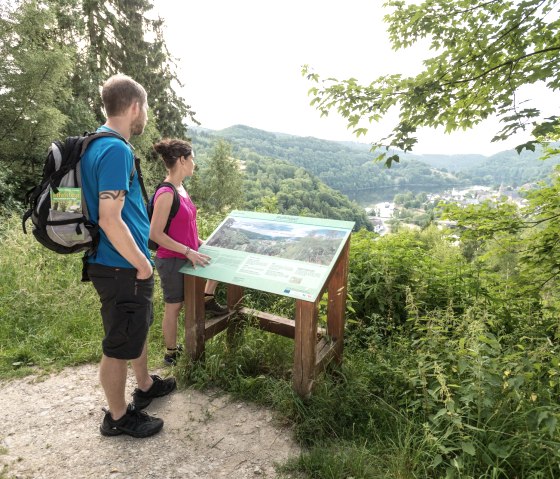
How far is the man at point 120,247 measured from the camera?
1.96 m

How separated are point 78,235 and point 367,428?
2183mm

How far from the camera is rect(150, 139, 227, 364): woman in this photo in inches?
109

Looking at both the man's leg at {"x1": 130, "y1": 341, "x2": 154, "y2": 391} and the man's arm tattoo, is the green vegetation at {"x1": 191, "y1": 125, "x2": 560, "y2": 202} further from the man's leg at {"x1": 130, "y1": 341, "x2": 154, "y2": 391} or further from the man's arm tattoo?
the man's arm tattoo

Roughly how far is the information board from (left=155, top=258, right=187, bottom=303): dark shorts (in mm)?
131

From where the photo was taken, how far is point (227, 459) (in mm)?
2221

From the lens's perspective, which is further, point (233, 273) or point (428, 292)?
point (428, 292)

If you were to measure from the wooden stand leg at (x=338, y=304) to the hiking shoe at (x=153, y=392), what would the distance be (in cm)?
136

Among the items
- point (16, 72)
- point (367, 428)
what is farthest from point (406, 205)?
point (367, 428)

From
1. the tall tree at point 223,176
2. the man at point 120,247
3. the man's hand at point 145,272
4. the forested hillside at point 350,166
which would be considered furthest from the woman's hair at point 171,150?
the forested hillside at point 350,166

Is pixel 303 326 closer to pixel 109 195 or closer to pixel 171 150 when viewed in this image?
pixel 109 195

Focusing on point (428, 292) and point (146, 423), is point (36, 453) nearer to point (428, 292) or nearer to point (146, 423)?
point (146, 423)

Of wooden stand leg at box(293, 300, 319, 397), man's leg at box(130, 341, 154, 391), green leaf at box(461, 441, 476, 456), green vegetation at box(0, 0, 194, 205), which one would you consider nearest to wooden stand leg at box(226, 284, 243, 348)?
man's leg at box(130, 341, 154, 391)

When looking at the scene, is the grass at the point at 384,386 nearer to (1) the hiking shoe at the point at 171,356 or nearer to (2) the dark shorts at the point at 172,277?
(1) the hiking shoe at the point at 171,356

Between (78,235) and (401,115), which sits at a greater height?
(401,115)
